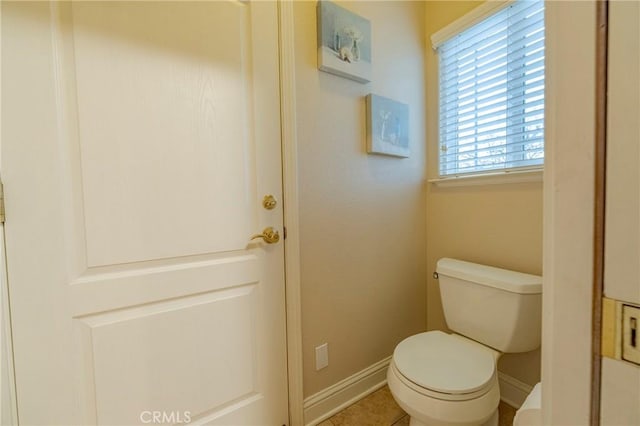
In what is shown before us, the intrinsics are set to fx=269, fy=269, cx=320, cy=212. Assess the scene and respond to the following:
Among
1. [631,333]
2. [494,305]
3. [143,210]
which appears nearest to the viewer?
[631,333]

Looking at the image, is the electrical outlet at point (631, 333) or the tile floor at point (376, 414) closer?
the electrical outlet at point (631, 333)

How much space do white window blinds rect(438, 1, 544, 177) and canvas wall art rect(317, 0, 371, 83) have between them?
533mm

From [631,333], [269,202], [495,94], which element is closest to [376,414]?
[269,202]

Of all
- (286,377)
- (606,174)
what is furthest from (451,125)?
(286,377)

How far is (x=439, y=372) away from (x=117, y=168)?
127 cm

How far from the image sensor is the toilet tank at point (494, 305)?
1.07 metres

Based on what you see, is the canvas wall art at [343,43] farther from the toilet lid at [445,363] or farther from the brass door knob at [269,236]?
the toilet lid at [445,363]

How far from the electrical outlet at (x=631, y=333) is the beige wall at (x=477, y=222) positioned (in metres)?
1.04

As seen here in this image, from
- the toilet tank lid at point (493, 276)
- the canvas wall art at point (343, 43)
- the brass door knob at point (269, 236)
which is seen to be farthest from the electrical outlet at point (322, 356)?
the canvas wall art at point (343, 43)

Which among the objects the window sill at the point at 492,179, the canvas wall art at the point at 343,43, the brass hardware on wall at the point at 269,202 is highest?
the canvas wall art at the point at 343,43

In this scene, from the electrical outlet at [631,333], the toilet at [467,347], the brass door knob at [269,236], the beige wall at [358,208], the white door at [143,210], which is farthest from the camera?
the beige wall at [358,208]

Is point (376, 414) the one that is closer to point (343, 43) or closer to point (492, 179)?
point (492, 179)

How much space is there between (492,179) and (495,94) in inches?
16.2

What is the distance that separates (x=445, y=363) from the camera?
1.03 meters
